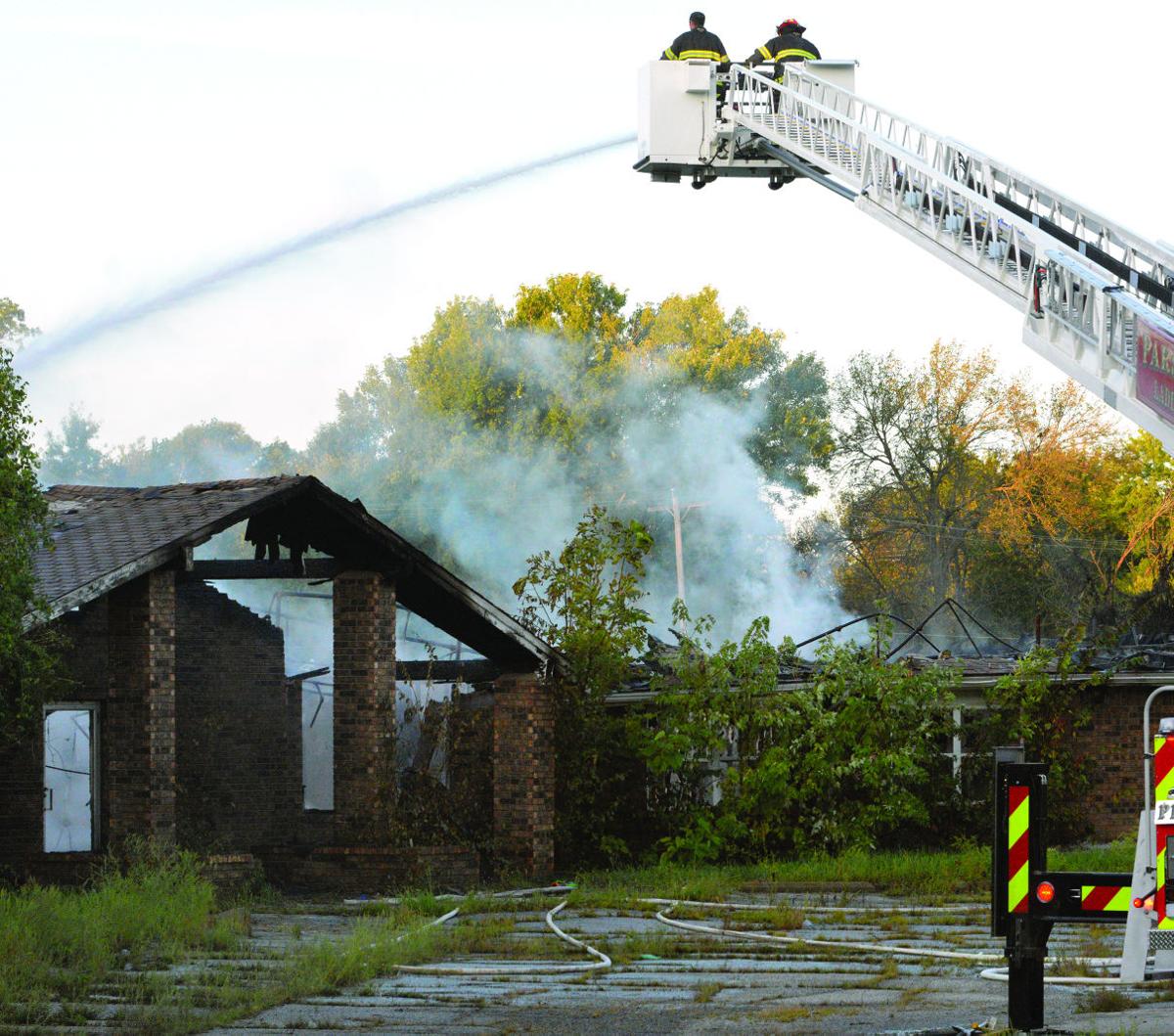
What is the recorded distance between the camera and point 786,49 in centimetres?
1898

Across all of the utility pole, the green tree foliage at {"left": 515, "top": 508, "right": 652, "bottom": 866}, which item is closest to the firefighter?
the green tree foliage at {"left": 515, "top": 508, "right": 652, "bottom": 866}

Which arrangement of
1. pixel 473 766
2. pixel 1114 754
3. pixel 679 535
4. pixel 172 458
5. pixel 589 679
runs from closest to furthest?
pixel 473 766 < pixel 589 679 < pixel 1114 754 < pixel 679 535 < pixel 172 458

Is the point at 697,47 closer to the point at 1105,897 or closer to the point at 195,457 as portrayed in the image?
the point at 1105,897

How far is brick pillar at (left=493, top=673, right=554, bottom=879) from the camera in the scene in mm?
20875

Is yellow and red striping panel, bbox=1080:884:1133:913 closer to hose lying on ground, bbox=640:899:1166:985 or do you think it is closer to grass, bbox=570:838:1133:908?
hose lying on ground, bbox=640:899:1166:985

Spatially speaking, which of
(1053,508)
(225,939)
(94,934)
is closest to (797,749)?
(225,939)

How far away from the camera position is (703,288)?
5350 cm

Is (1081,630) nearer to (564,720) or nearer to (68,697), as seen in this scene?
(564,720)

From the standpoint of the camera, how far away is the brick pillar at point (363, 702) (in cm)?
1961

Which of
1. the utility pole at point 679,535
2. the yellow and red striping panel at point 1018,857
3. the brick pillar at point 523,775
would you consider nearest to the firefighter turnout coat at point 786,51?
the brick pillar at point 523,775

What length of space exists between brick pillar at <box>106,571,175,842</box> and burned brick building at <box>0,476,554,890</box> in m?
0.02

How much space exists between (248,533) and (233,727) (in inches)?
145

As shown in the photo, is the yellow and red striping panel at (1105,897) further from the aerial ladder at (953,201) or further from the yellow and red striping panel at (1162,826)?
the aerial ladder at (953,201)

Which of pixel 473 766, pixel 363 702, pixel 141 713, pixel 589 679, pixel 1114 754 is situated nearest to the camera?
pixel 141 713
